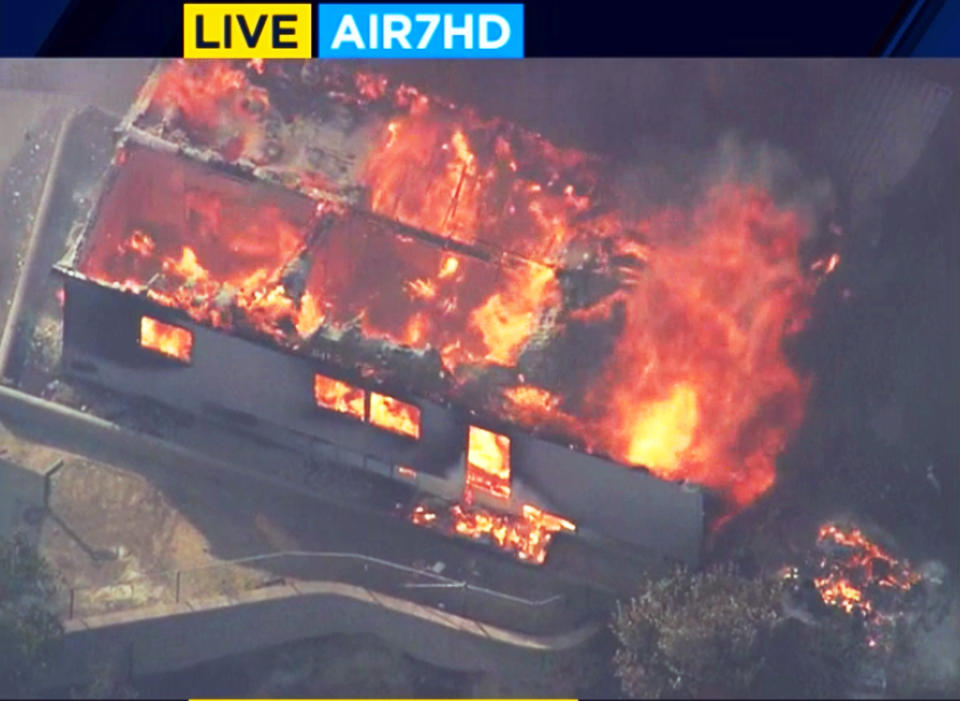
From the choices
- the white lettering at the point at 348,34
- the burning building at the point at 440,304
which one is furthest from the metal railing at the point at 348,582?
the white lettering at the point at 348,34

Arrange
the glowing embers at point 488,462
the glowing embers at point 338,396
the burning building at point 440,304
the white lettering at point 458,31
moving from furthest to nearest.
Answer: the glowing embers at point 338,396 < the burning building at point 440,304 < the glowing embers at point 488,462 < the white lettering at point 458,31

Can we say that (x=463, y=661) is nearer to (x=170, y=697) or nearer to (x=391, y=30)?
(x=170, y=697)

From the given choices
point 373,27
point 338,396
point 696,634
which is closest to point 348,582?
point 338,396

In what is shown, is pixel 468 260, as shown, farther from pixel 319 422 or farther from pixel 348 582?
pixel 348 582

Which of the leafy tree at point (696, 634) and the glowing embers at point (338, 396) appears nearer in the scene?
the leafy tree at point (696, 634)

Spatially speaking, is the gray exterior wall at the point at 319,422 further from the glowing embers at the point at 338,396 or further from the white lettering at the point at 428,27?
the white lettering at the point at 428,27

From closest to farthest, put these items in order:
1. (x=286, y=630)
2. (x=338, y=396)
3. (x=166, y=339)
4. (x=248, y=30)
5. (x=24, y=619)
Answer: (x=248, y=30) → (x=24, y=619) → (x=286, y=630) → (x=338, y=396) → (x=166, y=339)
